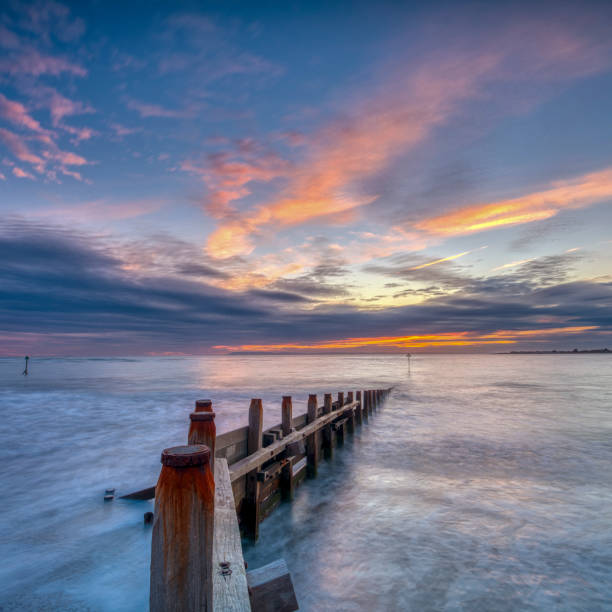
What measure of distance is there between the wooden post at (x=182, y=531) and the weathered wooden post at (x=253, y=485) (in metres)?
5.00

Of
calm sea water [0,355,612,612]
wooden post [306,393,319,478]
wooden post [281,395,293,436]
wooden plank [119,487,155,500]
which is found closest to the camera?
calm sea water [0,355,612,612]

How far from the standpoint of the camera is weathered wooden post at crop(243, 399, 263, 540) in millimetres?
6535

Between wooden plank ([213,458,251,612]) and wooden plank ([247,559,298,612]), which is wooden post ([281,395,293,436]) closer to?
wooden plank ([213,458,251,612])

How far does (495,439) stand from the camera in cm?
1642

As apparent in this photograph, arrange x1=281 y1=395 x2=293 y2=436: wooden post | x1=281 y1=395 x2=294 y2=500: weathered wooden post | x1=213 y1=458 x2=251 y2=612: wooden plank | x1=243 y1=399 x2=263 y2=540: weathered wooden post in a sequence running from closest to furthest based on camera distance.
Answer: x1=213 y1=458 x2=251 y2=612: wooden plank
x1=243 y1=399 x2=263 y2=540: weathered wooden post
x1=281 y1=395 x2=294 y2=500: weathered wooden post
x1=281 y1=395 x2=293 y2=436: wooden post

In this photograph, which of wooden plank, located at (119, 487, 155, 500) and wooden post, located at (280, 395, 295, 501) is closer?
wooden plank, located at (119, 487, 155, 500)

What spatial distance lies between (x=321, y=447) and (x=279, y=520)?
4711 millimetres

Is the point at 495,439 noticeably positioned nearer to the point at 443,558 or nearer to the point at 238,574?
the point at 443,558

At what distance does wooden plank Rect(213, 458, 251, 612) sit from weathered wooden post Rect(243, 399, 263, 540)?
10.2 ft

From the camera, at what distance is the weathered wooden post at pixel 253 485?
6.54 m

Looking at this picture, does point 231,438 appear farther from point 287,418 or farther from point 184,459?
point 184,459

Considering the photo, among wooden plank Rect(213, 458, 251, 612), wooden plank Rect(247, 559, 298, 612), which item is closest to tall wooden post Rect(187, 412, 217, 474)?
wooden plank Rect(213, 458, 251, 612)

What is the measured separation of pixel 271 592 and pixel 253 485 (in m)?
4.51

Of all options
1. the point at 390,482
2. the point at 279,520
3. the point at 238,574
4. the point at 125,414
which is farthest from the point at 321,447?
the point at 125,414
